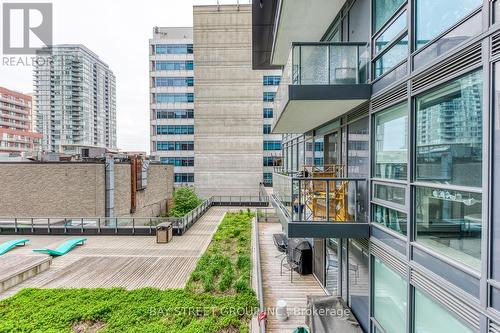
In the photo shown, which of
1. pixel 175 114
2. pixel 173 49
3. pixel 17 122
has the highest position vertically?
pixel 173 49

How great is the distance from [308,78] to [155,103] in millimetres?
39425

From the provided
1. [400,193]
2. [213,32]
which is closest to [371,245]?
[400,193]

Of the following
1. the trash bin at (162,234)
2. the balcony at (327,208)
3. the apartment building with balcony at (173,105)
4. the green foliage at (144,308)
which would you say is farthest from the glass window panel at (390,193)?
the apartment building with balcony at (173,105)

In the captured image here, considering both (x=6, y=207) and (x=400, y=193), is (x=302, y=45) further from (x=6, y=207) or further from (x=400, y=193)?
(x=6, y=207)

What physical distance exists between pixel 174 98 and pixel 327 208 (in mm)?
39100

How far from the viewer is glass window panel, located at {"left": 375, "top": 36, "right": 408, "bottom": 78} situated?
3.88m

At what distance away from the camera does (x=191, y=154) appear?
40000 mm

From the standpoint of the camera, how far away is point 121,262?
34.1ft

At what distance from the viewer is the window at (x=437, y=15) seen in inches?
108

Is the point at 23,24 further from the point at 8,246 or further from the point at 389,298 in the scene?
the point at 389,298

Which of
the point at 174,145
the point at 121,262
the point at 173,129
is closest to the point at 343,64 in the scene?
the point at 121,262

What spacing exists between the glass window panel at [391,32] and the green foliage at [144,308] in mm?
6772

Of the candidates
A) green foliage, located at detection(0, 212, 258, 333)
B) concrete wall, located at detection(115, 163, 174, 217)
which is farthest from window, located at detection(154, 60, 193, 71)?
green foliage, located at detection(0, 212, 258, 333)

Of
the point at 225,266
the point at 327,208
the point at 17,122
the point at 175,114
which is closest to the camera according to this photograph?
the point at 327,208
